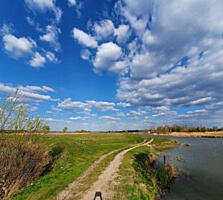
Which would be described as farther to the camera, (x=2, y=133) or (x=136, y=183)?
(x=136, y=183)

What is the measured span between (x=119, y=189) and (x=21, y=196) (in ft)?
23.2

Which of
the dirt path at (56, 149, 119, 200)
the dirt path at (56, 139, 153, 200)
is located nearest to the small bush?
the dirt path at (56, 149, 119, 200)

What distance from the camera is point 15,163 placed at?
32.3 ft

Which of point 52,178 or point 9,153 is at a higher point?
point 9,153

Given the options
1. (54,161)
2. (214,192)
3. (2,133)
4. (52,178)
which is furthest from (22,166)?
(214,192)

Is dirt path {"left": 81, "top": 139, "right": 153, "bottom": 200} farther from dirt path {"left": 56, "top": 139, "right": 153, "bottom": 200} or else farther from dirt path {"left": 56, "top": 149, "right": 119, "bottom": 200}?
dirt path {"left": 56, "top": 149, "right": 119, "bottom": 200}

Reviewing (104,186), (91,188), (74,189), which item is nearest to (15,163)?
(74,189)

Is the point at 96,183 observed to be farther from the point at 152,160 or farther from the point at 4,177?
the point at 152,160

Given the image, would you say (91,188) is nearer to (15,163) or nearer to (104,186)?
(104,186)

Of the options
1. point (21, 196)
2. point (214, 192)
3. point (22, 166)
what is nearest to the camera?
point (21, 196)

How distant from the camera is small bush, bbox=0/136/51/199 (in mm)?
9144

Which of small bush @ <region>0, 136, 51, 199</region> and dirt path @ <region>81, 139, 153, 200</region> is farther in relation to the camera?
small bush @ <region>0, 136, 51, 199</region>

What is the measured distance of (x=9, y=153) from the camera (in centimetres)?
927

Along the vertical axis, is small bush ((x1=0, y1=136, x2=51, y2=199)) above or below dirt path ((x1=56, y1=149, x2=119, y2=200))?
above
